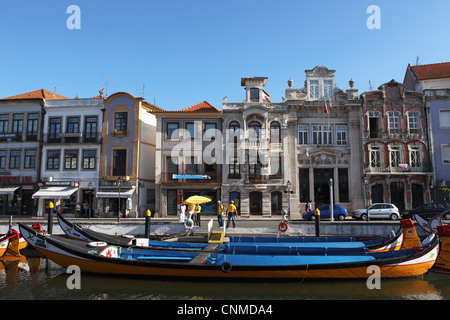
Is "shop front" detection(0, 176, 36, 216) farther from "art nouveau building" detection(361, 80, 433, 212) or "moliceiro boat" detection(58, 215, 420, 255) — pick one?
"art nouveau building" detection(361, 80, 433, 212)

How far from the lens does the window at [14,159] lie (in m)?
34.7

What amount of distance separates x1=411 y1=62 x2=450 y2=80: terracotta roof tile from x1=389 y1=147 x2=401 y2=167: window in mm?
9496

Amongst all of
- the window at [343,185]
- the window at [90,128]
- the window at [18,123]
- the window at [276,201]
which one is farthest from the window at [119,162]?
the window at [343,185]

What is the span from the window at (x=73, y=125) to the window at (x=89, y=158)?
2.55 meters

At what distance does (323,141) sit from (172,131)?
1524cm

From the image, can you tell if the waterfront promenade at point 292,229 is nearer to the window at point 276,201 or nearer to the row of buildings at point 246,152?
the row of buildings at point 246,152

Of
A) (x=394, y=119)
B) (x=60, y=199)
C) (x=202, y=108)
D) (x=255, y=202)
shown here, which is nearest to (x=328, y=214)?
(x=255, y=202)

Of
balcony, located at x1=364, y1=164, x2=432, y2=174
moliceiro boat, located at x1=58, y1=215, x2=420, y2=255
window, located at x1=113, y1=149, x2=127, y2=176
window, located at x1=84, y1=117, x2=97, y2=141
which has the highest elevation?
window, located at x1=84, y1=117, x2=97, y2=141

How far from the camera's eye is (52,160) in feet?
113

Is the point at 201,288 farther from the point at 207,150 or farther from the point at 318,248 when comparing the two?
the point at 207,150

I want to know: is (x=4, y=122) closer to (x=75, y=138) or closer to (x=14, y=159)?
(x=14, y=159)

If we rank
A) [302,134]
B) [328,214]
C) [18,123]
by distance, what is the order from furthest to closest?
1. [18,123]
2. [302,134]
3. [328,214]

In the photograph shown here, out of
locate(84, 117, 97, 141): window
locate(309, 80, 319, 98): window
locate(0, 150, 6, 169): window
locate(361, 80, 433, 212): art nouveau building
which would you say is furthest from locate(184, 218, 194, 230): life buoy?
locate(0, 150, 6, 169): window

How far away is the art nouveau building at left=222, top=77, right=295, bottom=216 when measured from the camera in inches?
1292
